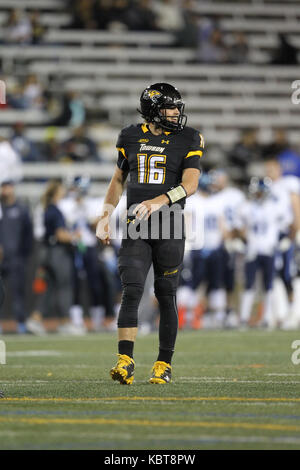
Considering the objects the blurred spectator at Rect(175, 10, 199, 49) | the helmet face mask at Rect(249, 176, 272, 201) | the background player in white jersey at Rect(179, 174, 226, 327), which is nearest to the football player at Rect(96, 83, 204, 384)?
the helmet face mask at Rect(249, 176, 272, 201)

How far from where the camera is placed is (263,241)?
14.8m

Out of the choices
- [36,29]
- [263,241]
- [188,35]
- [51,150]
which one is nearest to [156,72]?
[188,35]

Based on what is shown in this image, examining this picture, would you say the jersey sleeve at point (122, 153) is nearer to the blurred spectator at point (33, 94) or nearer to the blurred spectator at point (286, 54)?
the blurred spectator at point (33, 94)

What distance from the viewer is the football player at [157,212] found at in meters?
6.59

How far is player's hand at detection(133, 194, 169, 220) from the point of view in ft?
20.7

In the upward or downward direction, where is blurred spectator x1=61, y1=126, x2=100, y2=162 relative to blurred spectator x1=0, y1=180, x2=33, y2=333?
upward

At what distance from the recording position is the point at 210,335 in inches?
505

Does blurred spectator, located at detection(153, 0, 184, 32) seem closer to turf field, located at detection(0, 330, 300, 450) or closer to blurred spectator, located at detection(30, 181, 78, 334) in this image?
blurred spectator, located at detection(30, 181, 78, 334)

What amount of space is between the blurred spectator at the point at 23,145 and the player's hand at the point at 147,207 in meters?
10.9

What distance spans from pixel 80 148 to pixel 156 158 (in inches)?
454

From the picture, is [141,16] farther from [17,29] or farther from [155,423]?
[155,423]

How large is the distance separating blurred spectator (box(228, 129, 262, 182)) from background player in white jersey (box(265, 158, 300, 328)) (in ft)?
18.1

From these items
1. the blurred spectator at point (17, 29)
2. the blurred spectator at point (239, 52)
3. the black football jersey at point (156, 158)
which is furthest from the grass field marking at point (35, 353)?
the blurred spectator at point (239, 52)

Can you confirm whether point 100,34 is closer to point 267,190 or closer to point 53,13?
point 53,13
